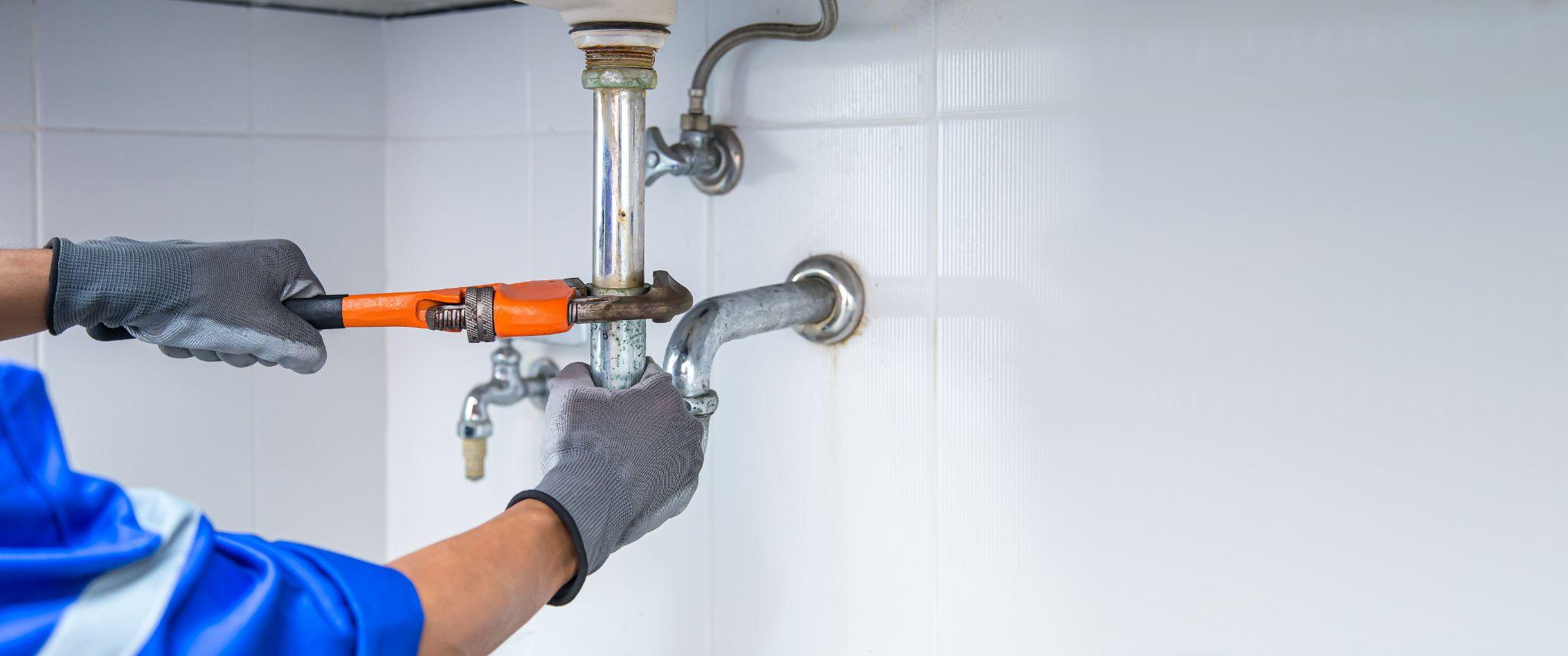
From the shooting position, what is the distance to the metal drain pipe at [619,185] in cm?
66

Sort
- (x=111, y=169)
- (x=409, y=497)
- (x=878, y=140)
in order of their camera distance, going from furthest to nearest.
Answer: (x=409, y=497) → (x=111, y=169) → (x=878, y=140)

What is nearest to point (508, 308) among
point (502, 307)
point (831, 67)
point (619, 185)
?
point (502, 307)

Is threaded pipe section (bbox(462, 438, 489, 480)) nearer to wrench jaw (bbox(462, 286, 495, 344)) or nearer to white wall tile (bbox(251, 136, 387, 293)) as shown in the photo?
white wall tile (bbox(251, 136, 387, 293))

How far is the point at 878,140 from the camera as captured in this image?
0.79 meters

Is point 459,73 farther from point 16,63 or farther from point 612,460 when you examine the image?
point 612,460

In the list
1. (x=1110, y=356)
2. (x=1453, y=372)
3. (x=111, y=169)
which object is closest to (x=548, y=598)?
(x=1110, y=356)

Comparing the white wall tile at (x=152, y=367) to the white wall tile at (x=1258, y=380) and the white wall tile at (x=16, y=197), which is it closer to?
the white wall tile at (x=16, y=197)

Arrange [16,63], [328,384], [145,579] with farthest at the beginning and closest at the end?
[328,384] → [16,63] → [145,579]

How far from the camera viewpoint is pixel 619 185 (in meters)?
0.67

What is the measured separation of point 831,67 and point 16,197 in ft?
2.12

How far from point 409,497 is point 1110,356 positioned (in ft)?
2.48

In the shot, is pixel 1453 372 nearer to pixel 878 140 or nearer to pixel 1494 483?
pixel 1494 483

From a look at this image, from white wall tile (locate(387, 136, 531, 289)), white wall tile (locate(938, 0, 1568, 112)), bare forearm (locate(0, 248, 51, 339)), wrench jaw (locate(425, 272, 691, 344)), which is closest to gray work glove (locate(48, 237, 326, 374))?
bare forearm (locate(0, 248, 51, 339))

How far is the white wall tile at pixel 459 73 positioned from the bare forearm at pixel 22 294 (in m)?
0.43
